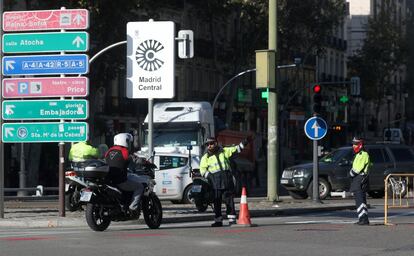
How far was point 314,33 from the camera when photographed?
58.2m

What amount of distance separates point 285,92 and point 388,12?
1614 cm

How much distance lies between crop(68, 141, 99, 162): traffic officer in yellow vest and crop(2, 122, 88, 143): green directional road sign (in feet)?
5.05

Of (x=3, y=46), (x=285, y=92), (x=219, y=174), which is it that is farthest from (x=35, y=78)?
(x=285, y=92)

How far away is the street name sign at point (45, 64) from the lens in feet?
71.4

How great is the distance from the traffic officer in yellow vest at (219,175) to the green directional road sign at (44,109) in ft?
10.4

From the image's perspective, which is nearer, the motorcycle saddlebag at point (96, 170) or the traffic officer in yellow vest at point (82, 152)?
the motorcycle saddlebag at point (96, 170)

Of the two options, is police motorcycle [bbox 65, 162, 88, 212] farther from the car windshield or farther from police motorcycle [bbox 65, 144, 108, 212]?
the car windshield

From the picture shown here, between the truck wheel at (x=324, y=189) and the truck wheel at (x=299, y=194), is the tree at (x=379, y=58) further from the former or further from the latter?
the truck wheel at (x=324, y=189)

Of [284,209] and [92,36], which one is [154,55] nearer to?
[284,209]

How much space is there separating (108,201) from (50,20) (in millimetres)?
5225

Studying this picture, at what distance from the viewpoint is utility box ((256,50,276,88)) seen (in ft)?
89.3

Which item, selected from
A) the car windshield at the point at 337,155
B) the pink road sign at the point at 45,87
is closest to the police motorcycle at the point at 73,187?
the pink road sign at the point at 45,87

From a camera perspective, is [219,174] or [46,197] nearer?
[219,174]

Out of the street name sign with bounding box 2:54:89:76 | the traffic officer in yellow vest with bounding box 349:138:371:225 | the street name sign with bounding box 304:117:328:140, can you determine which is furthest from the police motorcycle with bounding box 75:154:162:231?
the street name sign with bounding box 304:117:328:140
